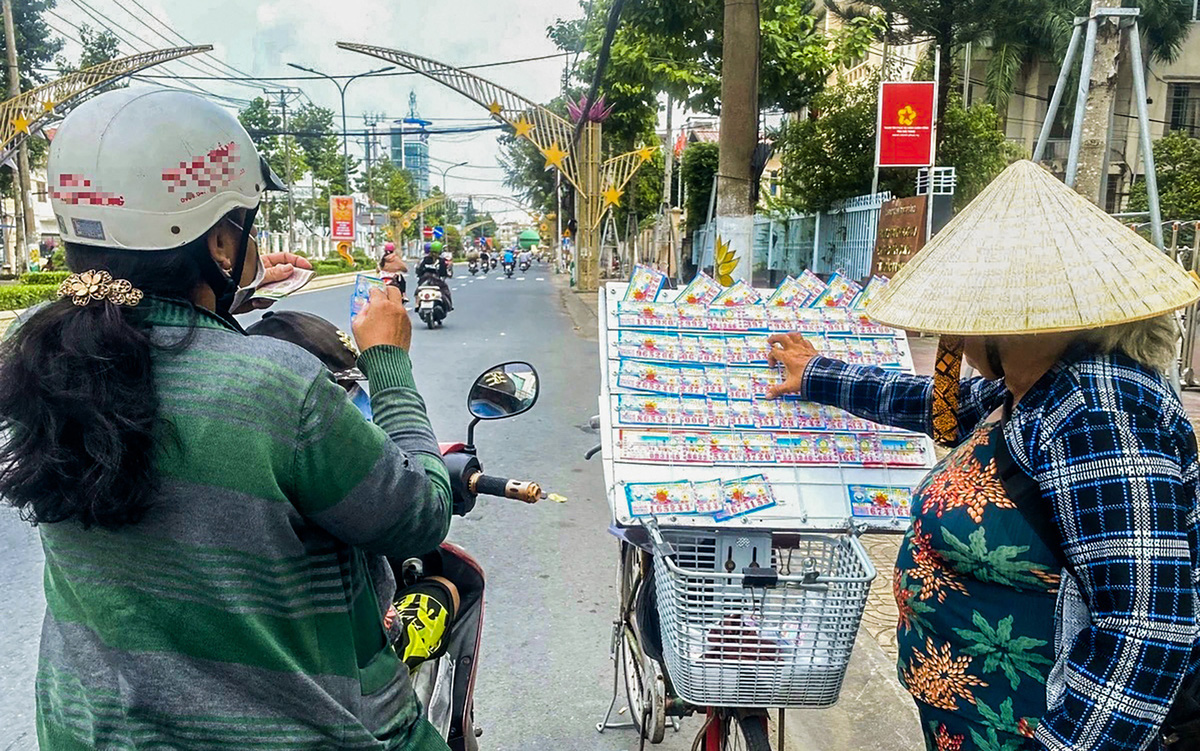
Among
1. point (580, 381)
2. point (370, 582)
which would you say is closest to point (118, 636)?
point (370, 582)

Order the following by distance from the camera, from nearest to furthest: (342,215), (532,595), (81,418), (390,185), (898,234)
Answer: (81,418) < (532,595) < (898,234) < (342,215) < (390,185)

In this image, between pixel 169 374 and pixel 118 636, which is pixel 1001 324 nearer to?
pixel 169 374

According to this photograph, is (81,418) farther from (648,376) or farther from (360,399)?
(648,376)

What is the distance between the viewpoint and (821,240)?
574 inches

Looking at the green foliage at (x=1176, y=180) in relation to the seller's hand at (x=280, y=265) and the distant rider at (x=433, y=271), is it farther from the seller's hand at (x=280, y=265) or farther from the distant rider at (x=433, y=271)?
the seller's hand at (x=280, y=265)

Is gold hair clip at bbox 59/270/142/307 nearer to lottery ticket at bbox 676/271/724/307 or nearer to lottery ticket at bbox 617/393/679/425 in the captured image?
lottery ticket at bbox 617/393/679/425

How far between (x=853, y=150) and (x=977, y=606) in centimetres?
1344

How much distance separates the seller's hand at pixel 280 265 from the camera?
187 centimetres

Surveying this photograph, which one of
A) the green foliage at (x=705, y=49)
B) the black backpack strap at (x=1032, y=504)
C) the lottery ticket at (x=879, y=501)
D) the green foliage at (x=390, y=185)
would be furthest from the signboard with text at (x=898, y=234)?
the green foliage at (x=390, y=185)

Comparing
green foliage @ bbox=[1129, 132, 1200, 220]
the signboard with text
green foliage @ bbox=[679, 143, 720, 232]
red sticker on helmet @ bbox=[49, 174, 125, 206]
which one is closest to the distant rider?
the signboard with text

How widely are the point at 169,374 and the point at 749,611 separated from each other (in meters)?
1.13

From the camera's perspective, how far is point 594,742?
9.66 feet

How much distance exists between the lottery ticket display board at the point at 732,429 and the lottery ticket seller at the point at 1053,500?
45cm

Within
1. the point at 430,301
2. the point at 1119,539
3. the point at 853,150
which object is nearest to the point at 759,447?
the point at 1119,539
